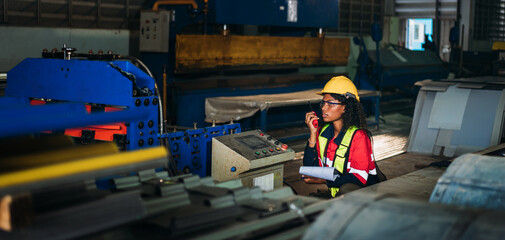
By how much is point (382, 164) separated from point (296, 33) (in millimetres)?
3343

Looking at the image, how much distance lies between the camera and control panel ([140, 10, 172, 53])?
700 centimetres

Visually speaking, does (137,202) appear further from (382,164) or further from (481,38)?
(481,38)

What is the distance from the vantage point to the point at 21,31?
712cm

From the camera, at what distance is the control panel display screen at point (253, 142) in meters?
4.16

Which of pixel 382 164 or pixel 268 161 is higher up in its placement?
pixel 268 161

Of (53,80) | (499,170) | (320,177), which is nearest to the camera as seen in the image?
(499,170)

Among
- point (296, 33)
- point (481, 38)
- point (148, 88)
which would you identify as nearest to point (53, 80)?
point (148, 88)

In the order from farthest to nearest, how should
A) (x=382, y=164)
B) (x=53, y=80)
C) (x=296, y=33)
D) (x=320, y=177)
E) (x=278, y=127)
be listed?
(x=296, y=33) → (x=278, y=127) → (x=382, y=164) → (x=53, y=80) → (x=320, y=177)

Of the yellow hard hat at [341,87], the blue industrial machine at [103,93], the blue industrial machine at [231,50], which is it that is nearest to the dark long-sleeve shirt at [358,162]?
the yellow hard hat at [341,87]

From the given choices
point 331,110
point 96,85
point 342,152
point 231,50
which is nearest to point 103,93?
point 96,85

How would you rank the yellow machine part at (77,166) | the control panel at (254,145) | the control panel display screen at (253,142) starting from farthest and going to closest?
the control panel display screen at (253,142), the control panel at (254,145), the yellow machine part at (77,166)

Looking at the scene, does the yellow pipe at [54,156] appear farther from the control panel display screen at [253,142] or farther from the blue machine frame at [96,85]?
the control panel display screen at [253,142]

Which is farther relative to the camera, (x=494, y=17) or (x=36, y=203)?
(x=494, y=17)

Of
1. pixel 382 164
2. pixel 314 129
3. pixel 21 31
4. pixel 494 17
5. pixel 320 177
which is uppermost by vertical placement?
pixel 494 17
